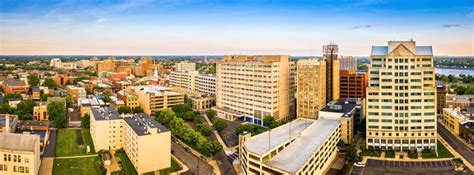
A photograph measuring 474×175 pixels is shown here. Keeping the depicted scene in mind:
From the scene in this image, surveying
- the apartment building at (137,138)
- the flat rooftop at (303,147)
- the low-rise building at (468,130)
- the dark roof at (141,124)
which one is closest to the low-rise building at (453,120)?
the low-rise building at (468,130)

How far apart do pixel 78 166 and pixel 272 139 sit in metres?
21.2

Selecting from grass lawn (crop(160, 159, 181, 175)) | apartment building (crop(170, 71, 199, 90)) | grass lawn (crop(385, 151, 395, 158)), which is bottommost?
grass lawn (crop(160, 159, 181, 175))

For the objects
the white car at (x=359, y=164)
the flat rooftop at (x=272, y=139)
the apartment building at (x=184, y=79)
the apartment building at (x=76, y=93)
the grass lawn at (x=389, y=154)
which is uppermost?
the apartment building at (x=184, y=79)

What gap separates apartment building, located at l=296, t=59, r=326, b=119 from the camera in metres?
63.5

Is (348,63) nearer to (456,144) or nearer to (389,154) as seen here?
(456,144)

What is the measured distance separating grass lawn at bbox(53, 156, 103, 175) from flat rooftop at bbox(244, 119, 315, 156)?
16359 mm

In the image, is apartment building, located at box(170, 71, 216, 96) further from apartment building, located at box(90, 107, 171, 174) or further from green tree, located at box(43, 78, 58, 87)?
apartment building, located at box(90, 107, 171, 174)

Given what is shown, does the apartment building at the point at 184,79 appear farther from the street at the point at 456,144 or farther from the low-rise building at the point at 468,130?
the low-rise building at the point at 468,130

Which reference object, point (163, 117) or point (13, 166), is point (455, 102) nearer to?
point (163, 117)

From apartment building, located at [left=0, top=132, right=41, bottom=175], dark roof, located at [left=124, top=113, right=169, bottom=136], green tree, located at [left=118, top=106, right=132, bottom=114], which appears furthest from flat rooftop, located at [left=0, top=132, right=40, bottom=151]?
green tree, located at [left=118, top=106, right=132, bottom=114]

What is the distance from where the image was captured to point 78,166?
4400 centimetres

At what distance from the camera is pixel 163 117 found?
63.3 metres

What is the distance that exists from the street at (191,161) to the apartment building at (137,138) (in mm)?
2698

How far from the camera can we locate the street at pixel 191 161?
42.7 metres
